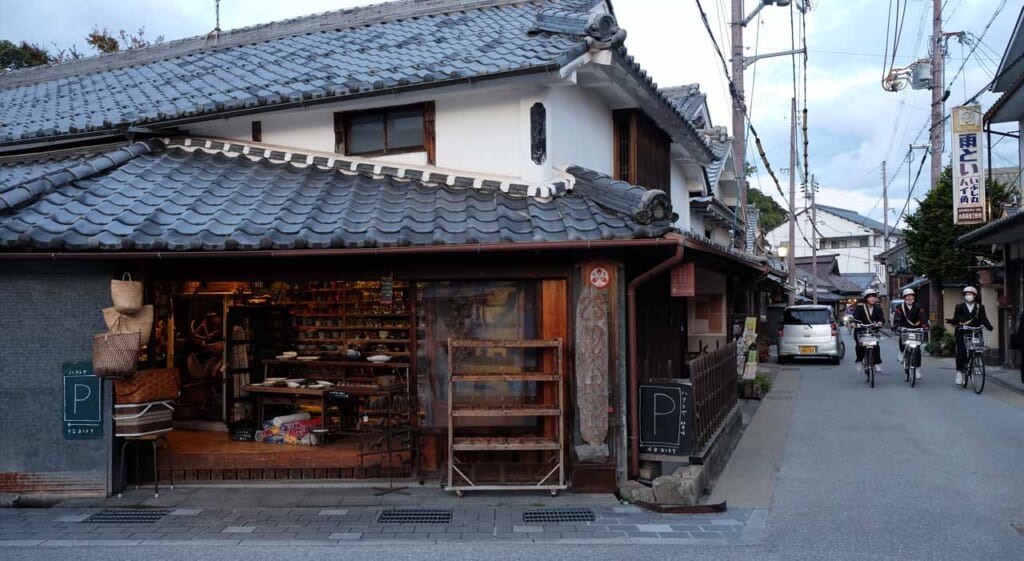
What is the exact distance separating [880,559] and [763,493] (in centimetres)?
221

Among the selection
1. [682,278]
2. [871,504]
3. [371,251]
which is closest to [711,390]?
[682,278]

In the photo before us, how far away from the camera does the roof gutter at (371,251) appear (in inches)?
289

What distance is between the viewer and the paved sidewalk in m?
6.54

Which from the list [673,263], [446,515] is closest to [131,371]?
[446,515]

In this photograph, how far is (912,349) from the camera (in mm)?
16719

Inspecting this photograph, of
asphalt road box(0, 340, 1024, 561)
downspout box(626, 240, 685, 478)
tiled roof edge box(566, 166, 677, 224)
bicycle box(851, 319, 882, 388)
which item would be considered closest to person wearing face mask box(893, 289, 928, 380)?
bicycle box(851, 319, 882, 388)

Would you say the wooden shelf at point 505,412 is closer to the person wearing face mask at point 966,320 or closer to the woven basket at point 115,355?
the woven basket at point 115,355

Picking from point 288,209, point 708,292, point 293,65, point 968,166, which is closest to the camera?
point 288,209

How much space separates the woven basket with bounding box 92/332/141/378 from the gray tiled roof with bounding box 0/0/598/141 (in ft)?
11.8

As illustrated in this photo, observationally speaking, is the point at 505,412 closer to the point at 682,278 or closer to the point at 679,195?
Answer: the point at 682,278

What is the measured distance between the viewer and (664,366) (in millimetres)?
11852

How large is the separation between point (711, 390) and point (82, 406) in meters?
7.81

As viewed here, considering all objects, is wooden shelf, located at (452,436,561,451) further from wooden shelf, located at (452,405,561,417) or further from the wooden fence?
the wooden fence

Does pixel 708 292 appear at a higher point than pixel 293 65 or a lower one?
lower
